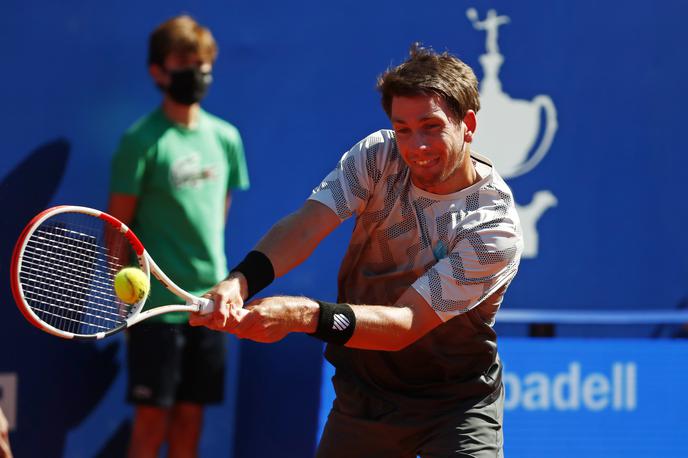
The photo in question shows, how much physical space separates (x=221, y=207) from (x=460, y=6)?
154 centimetres

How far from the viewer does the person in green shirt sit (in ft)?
16.6

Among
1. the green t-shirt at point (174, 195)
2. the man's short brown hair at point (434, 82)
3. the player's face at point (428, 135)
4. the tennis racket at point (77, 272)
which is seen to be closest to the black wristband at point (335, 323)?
the tennis racket at point (77, 272)

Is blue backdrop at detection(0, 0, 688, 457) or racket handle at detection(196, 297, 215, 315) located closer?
racket handle at detection(196, 297, 215, 315)

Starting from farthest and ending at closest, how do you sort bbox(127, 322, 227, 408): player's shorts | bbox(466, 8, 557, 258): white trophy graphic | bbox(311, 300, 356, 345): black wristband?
bbox(466, 8, 557, 258): white trophy graphic
bbox(127, 322, 227, 408): player's shorts
bbox(311, 300, 356, 345): black wristband

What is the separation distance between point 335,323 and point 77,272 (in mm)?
1369

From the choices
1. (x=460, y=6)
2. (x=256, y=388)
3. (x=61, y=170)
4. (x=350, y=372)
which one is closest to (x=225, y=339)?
(x=256, y=388)

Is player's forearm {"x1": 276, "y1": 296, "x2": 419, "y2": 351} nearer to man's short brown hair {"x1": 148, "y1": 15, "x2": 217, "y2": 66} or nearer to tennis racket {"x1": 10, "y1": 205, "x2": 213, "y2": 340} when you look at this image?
tennis racket {"x1": 10, "y1": 205, "x2": 213, "y2": 340}

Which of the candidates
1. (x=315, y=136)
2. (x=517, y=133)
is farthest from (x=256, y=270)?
(x=517, y=133)

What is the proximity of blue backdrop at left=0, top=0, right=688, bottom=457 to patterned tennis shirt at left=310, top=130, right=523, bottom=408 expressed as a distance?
5.04 feet

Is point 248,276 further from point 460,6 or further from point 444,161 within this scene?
point 460,6

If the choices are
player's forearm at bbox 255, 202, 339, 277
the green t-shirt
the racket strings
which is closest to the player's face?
player's forearm at bbox 255, 202, 339, 277

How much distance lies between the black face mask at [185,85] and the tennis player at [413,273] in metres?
1.68

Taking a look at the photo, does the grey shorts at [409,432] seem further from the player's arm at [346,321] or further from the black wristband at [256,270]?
the black wristband at [256,270]

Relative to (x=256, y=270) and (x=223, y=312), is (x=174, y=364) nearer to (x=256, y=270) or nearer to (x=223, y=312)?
(x=256, y=270)
